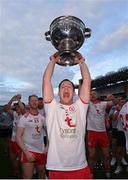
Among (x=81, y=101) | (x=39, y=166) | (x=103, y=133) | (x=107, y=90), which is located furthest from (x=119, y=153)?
(x=107, y=90)

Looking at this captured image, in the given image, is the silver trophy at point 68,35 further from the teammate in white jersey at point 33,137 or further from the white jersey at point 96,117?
the white jersey at point 96,117

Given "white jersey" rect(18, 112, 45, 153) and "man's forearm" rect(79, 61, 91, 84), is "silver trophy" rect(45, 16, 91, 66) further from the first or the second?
"white jersey" rect(18, 112, 45, 153)

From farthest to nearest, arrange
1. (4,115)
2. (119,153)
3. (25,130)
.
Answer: (4,115) → (119,153) → (25,130)

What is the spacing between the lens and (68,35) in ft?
13.2

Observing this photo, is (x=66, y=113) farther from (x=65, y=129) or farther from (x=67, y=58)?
(x=67, y=58)

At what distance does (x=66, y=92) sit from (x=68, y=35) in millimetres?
626

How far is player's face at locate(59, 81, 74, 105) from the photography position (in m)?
3.98

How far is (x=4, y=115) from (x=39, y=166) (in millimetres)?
5048

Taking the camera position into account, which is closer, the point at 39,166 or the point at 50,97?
the point at 50,97

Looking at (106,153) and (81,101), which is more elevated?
(81,101)

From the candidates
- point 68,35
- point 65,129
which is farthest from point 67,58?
point 65,129

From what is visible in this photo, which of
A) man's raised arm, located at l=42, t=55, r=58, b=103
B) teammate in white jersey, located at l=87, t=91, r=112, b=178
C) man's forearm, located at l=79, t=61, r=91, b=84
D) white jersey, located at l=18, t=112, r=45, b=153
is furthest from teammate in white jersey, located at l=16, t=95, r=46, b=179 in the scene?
teammate in white jersey, located at l=87, t=91, r=112, b=178

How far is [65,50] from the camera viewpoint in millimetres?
3957

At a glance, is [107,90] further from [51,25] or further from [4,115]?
[51,25]
